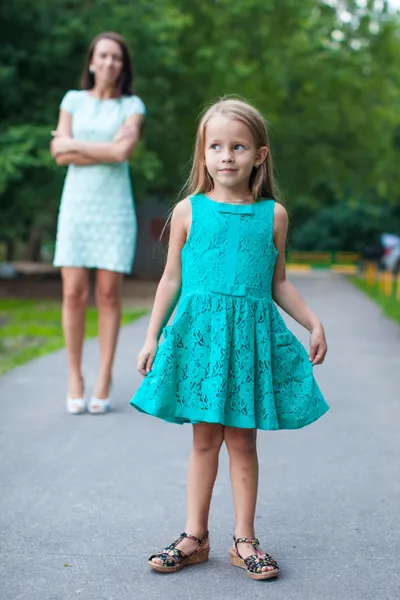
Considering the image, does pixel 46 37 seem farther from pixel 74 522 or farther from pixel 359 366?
pixel 74 522

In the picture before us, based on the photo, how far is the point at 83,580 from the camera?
10.6 feet

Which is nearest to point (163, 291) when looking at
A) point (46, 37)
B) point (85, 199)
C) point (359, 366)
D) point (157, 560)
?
point (157, 560)

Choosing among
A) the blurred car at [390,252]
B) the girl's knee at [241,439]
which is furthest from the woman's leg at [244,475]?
the blurred car at [390,252]

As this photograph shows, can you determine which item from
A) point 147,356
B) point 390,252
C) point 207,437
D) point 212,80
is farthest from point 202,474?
point 390,252

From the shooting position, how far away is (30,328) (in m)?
11.7

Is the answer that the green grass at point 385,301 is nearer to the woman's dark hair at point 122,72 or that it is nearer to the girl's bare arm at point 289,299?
the woman's dark hair at point 122,72

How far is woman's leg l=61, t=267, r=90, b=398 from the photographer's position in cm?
604

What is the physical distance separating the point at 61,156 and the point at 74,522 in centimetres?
272

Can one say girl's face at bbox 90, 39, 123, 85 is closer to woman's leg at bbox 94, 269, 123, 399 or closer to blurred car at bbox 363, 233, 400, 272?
woman's leg at bbox 94, 269, 123, 399

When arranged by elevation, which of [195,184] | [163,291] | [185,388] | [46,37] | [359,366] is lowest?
[359,366]

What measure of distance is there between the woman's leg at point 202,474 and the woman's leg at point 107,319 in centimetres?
259

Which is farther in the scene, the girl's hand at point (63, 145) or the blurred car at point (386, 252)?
the blurred car at point (386, 252)

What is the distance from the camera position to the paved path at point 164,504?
322 cm

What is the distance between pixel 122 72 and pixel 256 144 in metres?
2.89
